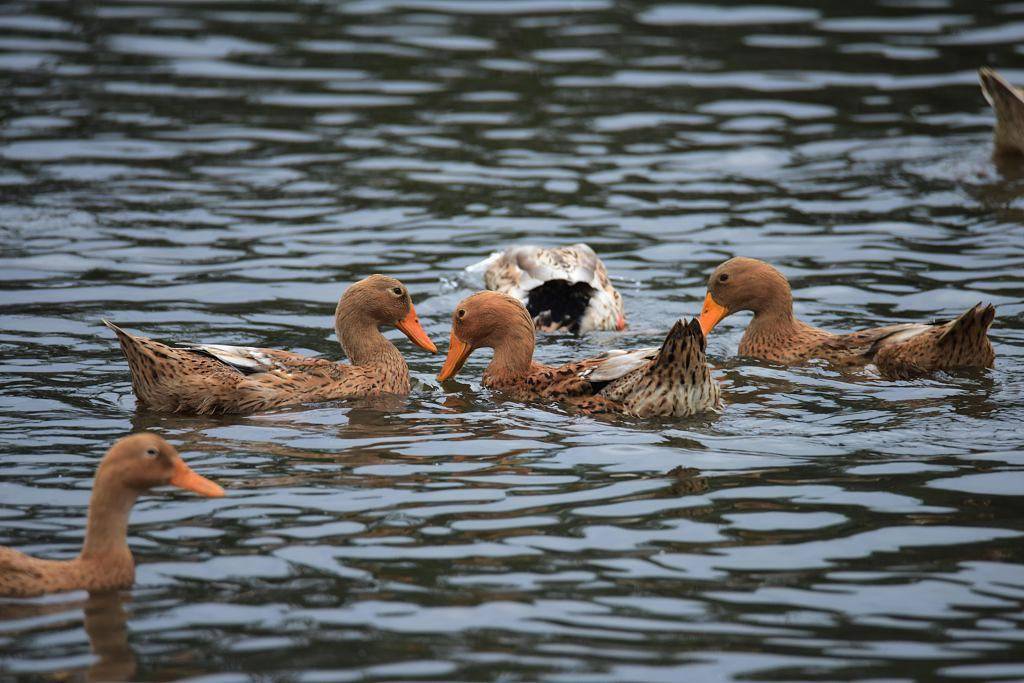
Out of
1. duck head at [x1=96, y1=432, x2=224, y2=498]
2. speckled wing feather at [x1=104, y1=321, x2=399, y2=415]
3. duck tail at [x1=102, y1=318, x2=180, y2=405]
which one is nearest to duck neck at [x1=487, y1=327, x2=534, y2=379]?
speckled wing feather at [x1=104, y1=321, x2=399, y2=415]

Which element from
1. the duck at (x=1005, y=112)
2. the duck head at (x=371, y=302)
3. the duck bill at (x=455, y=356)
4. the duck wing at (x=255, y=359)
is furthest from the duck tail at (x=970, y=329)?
the duck at (x=1005, y=112)

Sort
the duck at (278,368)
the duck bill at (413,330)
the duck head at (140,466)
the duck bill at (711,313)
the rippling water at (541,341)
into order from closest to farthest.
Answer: the rippling water at (541,341) → the duck head at (140,466) → the duck at (278,368) → the duck bill at (413,330) → the duck bill at (711,313)

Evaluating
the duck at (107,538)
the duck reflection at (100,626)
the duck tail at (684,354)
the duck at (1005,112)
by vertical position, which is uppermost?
the duck at (1005,112)

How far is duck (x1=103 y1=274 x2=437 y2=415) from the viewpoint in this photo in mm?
9117

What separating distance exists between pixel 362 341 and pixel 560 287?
2.22 metres

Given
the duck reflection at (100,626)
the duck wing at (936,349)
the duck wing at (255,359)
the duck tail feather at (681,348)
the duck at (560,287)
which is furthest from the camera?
the duck at (560,287)

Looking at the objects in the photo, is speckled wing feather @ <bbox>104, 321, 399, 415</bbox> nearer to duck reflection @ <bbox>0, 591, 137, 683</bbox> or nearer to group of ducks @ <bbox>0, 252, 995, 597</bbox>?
group of ducks @ <bbox>0, 252, 995, 597</bbox>

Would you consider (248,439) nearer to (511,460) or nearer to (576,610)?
(511,460)

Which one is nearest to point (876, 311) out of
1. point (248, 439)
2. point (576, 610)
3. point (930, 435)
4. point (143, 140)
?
point (930, 435)

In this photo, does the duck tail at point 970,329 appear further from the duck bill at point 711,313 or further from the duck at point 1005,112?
the duck at point 1005,112

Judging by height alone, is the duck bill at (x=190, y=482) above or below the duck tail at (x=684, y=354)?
below

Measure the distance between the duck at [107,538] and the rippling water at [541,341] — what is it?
11 centimetres

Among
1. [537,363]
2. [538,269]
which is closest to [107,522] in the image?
[537,363]

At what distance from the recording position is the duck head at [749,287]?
425 inches
